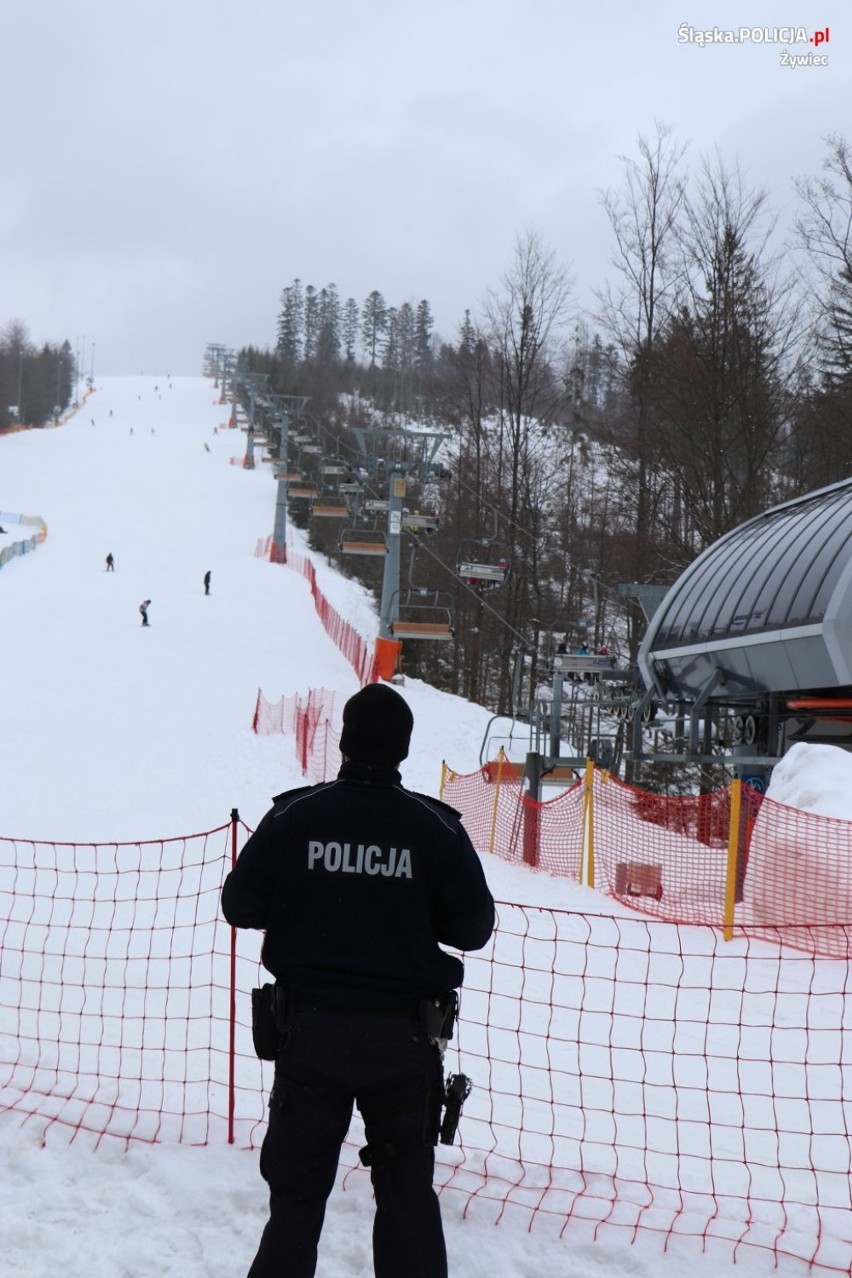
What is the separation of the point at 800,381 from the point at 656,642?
1066 centimetres

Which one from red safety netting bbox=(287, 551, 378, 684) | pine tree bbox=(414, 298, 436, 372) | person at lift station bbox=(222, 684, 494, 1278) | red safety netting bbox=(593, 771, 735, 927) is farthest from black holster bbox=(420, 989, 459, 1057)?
pine tree bbox=(414, 298, 436, 372)

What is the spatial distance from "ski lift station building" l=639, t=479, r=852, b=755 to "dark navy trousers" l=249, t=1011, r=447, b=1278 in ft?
31.8

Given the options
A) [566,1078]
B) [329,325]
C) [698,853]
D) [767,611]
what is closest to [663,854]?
[698,853]

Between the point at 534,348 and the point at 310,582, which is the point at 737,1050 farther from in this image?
the point at 310,582

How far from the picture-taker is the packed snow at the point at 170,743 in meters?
3.97

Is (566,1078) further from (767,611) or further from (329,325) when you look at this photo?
(329,325)

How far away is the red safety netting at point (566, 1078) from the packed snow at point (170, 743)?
0.25 m

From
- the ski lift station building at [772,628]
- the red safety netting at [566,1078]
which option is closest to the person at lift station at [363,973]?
the red safety netting at [566,1078]

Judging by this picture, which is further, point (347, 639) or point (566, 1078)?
point (347, 639)

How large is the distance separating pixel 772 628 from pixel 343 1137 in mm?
10994

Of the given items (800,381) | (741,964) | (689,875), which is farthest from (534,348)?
(741,964)

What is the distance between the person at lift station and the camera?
123 inches

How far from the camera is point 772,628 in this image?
43.3 ft

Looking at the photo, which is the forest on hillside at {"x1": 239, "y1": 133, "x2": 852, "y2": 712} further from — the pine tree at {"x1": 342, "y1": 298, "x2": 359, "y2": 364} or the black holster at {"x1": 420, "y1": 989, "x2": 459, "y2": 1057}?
the pine tree at {"x1": 342, "y1": 298, "x2": 359, "y2": 364}
